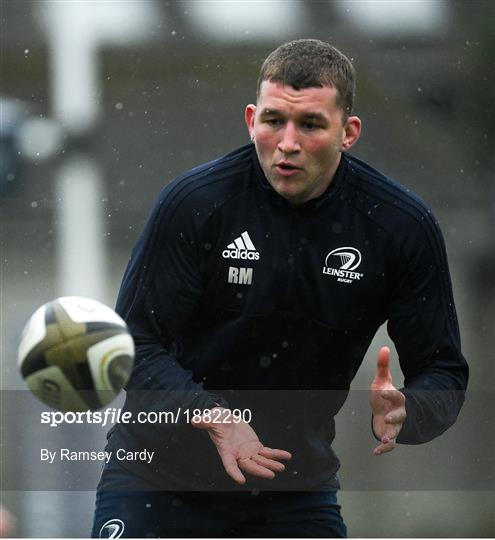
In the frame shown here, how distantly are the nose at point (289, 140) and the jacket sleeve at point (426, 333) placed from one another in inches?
22.6

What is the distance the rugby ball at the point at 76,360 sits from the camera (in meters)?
4.38

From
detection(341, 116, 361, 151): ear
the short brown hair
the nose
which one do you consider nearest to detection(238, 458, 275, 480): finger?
the nose

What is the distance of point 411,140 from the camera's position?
50.1 feet

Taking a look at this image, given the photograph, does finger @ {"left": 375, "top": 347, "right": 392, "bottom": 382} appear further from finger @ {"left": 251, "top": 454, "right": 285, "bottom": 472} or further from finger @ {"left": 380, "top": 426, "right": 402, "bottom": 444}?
finger @ {"left": 251, "top": 454, "right": 285, "bottom": 472}

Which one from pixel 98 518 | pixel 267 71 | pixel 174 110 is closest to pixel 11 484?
pixel 98 518

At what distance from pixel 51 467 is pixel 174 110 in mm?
7106

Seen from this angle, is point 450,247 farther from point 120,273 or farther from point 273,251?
point 273,251

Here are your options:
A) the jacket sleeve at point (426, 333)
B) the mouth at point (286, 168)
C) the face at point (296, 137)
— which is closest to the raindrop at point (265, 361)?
the jacket sleeve at point (426, 333)

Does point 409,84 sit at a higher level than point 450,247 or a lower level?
higher

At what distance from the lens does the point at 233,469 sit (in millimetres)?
4293

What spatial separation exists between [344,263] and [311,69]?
0.74 meters

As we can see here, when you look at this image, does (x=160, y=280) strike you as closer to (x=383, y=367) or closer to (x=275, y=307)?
(x=275, y=307)

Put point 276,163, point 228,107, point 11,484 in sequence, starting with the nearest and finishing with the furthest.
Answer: point 276,163
point 11,484
point 228,107

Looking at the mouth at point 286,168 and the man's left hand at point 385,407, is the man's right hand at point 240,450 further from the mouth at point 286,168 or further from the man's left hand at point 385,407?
the mouth at point 286,168
